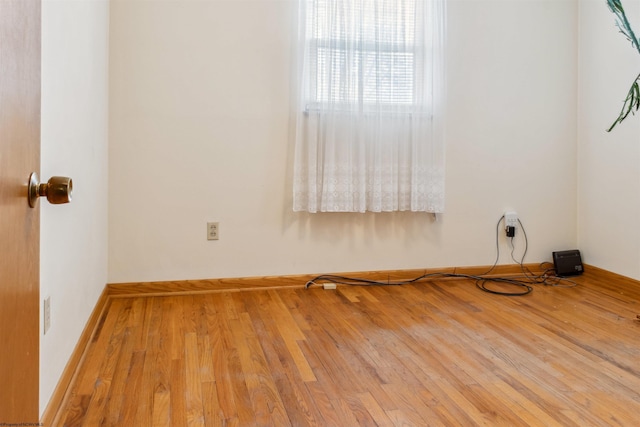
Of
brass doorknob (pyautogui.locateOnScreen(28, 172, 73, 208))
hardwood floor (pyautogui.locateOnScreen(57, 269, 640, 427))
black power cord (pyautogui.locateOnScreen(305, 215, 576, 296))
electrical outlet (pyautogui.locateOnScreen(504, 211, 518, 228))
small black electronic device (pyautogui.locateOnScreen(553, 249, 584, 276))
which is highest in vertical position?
brass doorknob (pyautogui.locateOnScreen(28, 172, 73, 208))

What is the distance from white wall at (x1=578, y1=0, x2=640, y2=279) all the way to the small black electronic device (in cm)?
10

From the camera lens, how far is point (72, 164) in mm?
1658

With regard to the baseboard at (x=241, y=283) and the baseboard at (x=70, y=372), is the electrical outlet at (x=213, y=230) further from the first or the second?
the baseboard at (x=70, y=372)

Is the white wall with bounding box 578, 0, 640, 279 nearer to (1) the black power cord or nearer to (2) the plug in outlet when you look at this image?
(1) the black power cord

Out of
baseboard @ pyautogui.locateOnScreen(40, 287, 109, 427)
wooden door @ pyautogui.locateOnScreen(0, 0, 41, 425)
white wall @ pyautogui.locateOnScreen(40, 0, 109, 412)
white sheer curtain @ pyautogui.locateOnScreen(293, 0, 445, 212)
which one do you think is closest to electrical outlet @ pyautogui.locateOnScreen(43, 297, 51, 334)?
white wall @ pyautogui.locateOnScreen(40, 0, 109, 412)

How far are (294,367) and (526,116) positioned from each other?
2423 millimetres

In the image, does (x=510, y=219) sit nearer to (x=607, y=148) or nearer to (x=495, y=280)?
(x=495, y=280)

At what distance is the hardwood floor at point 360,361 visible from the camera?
55.9 inches

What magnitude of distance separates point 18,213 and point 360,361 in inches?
55.4

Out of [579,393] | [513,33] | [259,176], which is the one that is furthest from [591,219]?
[259,176]

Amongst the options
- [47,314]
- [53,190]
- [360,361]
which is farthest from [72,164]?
[360,361]

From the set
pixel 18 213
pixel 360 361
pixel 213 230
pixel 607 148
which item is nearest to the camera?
pixel 18 213

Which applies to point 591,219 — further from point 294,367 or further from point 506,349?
point 294,367

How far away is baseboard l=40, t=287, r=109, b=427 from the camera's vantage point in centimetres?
131
